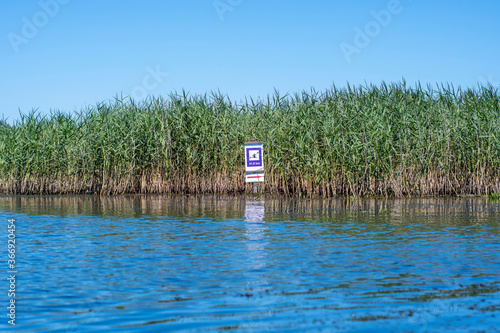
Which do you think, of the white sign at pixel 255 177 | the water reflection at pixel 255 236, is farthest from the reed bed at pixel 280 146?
the water reflection at pixel 255 236

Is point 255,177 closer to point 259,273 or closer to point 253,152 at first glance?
point 253,152

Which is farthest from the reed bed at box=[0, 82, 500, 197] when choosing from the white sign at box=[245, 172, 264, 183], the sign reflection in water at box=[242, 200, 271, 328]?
the sign reflection in water at box=[242, 200, 271, 328]

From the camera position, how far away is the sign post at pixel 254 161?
1864 cm

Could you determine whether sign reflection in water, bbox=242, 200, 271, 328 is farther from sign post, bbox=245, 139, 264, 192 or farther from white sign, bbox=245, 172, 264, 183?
white sign, bbox=245, 172, 264, 183

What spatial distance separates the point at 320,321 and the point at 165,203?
13.1 meters

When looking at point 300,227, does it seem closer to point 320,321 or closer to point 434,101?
point 320,321

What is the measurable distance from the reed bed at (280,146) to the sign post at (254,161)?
87 centimetres

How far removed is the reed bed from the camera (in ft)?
61.8

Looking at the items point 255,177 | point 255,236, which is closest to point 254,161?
point 255,177

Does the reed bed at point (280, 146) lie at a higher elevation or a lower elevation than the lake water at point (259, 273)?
higher

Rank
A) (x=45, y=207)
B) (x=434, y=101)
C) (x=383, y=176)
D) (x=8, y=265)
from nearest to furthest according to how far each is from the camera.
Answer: (x=8, y=265)
(x=45, y=207)
(x=383, y=176)
(x=434, y=101)

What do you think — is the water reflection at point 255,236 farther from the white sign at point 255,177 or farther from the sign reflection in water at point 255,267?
the white sign at point 255,177

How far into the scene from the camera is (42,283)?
6301 millimetres

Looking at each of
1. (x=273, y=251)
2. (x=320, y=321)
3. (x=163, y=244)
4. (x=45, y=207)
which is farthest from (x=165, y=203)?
(x=320, y=321)
